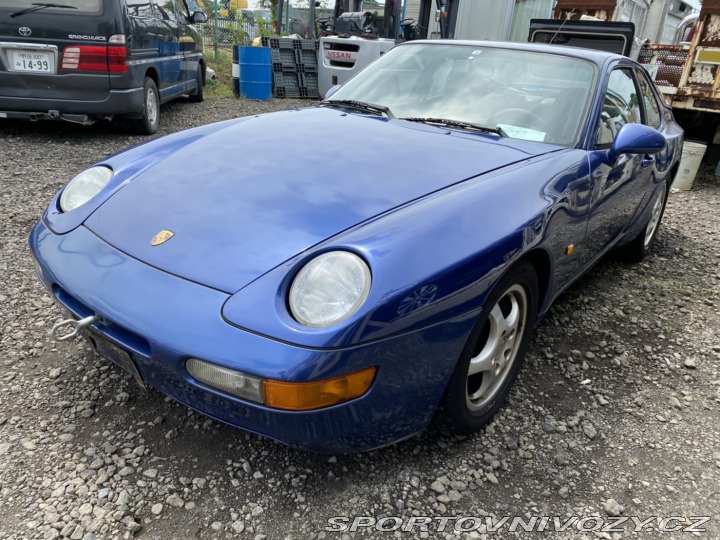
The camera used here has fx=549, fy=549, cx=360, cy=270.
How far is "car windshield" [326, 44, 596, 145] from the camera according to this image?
257 centimetres

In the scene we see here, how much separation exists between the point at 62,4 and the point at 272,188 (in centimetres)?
465

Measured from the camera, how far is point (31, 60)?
5266 millimetres

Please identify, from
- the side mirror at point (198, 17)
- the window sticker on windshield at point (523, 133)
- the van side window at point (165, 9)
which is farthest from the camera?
the side mirror at point (198, 17)

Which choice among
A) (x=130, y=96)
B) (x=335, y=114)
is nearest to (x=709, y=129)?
(x=335, y=114)

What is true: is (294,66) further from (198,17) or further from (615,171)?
(615,171)

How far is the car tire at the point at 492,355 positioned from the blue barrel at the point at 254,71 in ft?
28.7

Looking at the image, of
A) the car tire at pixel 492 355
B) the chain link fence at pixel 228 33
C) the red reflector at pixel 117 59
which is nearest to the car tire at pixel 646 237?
the car tire at pixel 492 355

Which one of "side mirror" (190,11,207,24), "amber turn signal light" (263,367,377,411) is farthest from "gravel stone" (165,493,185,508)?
"side mirror" (190,11,207,24)

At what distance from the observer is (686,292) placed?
3.58m

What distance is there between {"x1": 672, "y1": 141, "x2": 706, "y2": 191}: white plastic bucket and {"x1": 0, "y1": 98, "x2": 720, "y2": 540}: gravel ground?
13.3 ft

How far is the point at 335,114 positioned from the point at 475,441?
172 centimetres

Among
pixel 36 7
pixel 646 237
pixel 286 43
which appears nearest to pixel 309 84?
pixel 286 43

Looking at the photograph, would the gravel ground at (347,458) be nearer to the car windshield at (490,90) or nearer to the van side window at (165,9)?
the car windshield at (490,90)

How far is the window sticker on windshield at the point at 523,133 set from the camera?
2494mm
